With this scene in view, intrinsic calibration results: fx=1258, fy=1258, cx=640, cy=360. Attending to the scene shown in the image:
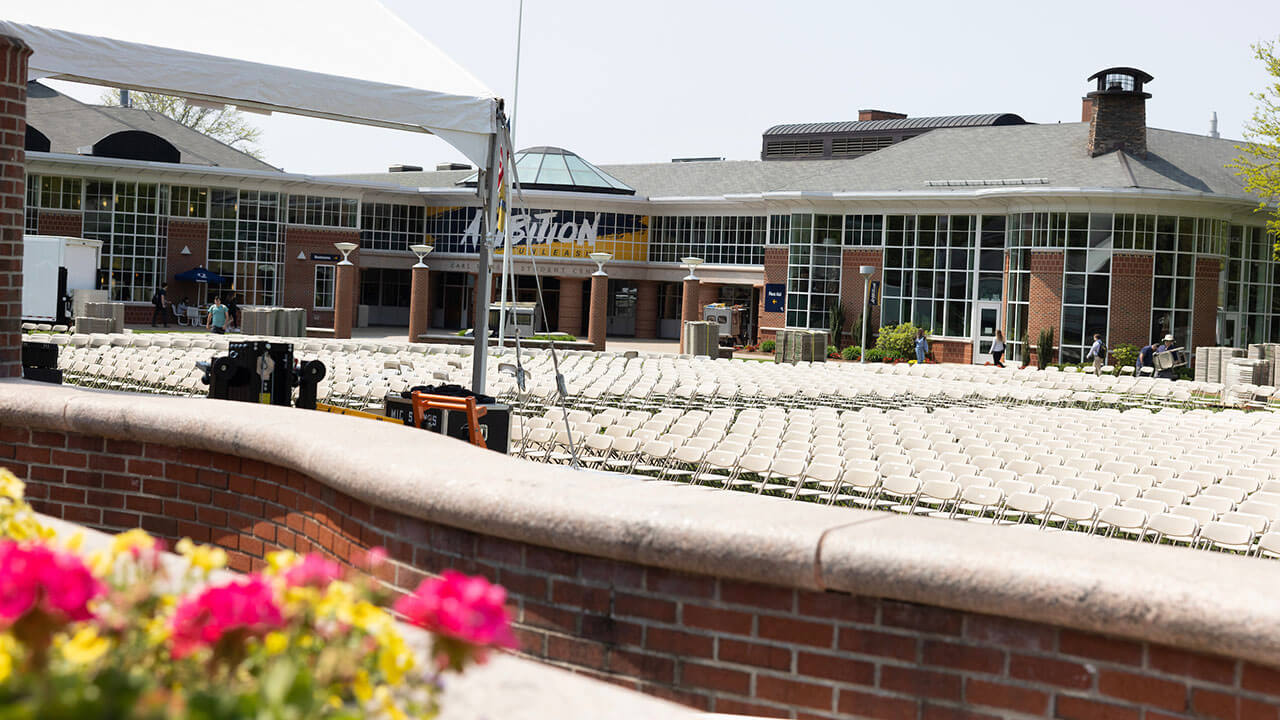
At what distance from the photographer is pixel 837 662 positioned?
3312mm

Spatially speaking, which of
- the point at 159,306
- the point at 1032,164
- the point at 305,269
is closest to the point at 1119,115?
the point at 1032,164

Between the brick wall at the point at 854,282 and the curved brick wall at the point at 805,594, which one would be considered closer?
the curved brick wall at the point at 805,594

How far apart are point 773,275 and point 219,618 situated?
5232cm

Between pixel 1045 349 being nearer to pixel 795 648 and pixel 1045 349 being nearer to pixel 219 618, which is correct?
pixel 795 648

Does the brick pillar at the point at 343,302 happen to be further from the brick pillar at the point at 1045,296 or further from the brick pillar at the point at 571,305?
the brick pillar at the point at 1045,296

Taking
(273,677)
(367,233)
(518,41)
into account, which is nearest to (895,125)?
(367,233)

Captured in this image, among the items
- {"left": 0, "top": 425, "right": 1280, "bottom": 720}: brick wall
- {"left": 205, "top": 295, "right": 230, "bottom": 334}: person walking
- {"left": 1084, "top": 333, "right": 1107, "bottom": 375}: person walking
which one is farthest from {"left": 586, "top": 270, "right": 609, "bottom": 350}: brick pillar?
{"left": 0, "top": 425, "right": 1280, "bottom": 720}: brick wall

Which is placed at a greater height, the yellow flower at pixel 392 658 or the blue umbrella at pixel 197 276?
the blue umbrella at pixel 197 276

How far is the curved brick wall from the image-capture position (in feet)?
9.53

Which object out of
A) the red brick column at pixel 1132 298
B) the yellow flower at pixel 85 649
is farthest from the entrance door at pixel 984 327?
the yellow flower at pixel 85 649

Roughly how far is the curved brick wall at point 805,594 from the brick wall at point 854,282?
151ft

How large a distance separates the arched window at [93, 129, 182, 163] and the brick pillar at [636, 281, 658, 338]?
75.7 ft

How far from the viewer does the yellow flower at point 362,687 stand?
198 cm

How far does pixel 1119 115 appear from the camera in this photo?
1852 inches
